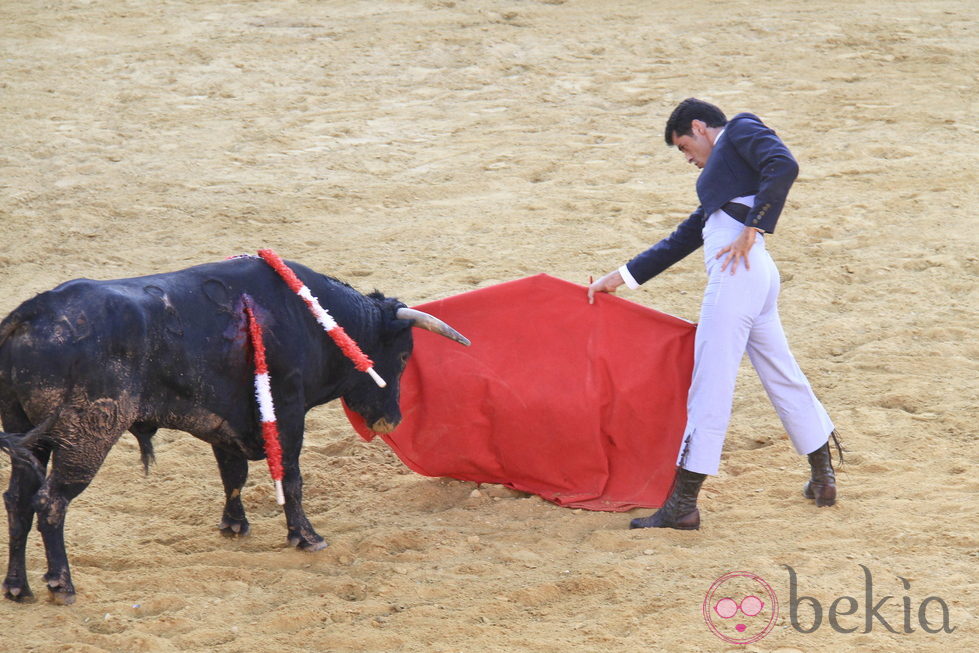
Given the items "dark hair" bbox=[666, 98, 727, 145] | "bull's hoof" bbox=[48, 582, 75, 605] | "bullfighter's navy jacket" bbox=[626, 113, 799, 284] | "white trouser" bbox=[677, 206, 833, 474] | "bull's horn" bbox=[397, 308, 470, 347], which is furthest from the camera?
"bull's horn" bbox=[397, 308, 470, 347]

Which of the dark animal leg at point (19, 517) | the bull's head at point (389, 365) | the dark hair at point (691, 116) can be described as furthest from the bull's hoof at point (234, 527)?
the dark hair at point (691, 116)

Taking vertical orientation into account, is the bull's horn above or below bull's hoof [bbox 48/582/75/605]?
above

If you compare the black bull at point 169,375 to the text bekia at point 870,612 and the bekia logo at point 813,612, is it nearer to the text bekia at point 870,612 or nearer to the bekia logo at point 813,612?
the bekia logo at point 813,612

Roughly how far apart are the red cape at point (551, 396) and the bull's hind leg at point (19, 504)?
1498mm

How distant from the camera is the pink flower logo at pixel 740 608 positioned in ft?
13.0

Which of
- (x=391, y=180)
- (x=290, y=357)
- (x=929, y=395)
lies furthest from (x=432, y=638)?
(x=391, y=180)

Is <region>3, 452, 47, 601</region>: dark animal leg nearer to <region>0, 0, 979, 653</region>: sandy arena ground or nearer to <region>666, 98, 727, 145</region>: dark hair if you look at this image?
<region>0, 0, 979, 653</region>: sandy arena ground

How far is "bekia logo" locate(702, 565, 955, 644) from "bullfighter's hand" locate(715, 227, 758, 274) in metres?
1.24

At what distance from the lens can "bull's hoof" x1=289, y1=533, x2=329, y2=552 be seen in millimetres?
4785

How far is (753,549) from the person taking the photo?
4.59 m

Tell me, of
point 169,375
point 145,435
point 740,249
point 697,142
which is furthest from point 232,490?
point 697,142

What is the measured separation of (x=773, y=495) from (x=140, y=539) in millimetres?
2764

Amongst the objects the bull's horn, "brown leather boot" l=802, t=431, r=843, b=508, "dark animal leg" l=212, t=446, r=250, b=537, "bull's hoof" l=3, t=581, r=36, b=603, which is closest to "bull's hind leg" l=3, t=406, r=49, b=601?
"bull's hoof" l=3, t=581, r=36, b=603

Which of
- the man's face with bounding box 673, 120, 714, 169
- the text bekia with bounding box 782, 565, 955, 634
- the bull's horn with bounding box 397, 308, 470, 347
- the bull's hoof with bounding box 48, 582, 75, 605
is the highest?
the man's face with bounding box 673, 120, 714, 169
